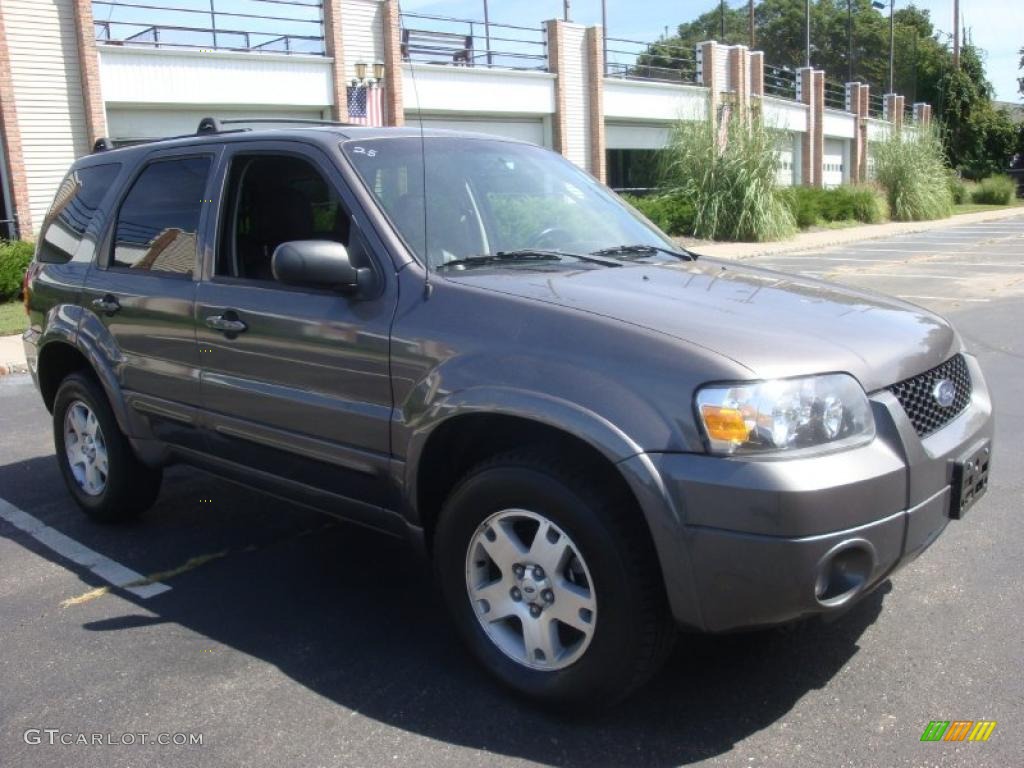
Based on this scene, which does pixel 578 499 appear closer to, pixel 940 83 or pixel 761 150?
pixel 761 150

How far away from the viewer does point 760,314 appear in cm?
320

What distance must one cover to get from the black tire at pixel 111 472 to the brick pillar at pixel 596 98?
26451 mm

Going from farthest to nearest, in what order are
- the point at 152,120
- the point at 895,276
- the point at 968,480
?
the point at 152,120 < the point at 895,276 < the point at 968,480

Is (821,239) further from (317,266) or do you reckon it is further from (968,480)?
(317,266)

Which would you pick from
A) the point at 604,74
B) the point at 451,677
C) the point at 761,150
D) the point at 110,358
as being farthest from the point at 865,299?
the point at 604,74

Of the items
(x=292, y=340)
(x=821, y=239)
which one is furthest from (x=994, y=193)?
(x=292, y=340)

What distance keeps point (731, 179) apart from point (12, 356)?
1984cm

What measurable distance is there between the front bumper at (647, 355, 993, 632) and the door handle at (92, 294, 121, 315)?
2974mm

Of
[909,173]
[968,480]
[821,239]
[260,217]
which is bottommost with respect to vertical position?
[821,239]

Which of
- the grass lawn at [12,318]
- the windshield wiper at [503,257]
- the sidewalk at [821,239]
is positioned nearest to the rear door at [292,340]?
the windshield wiper at [503,257]

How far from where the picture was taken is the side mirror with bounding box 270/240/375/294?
11.3 feet

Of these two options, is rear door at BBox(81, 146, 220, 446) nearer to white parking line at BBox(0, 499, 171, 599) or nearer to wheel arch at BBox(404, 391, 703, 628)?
white parking line at BBox(0, 499, 171, 599)

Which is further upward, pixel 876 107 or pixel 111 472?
pixel 876 107

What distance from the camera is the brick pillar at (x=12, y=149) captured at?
18.0 m
